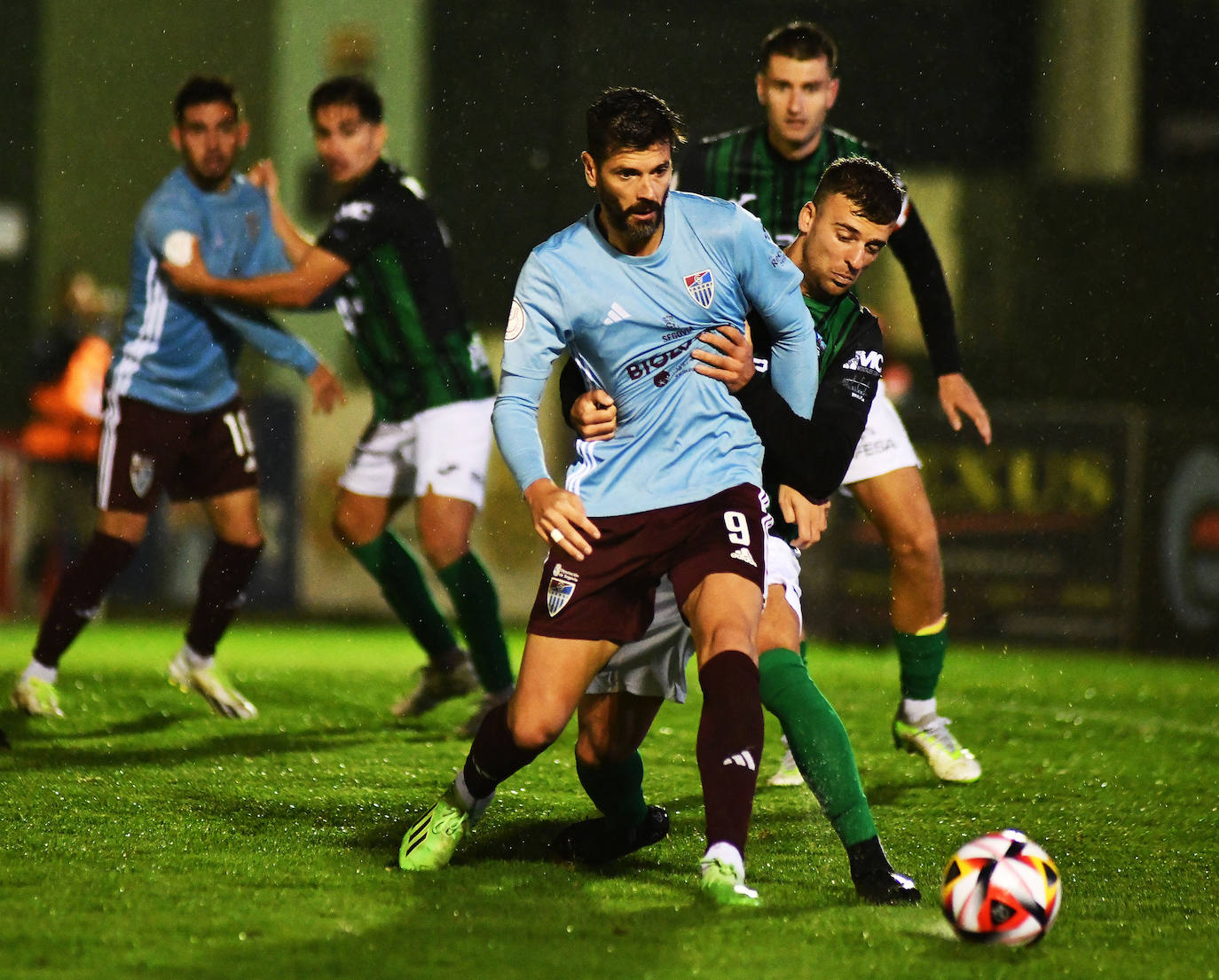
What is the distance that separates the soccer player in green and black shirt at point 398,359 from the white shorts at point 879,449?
4.97 feet

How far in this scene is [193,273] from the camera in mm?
6051

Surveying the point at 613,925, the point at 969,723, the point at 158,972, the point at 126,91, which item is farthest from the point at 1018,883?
the point at 126,91

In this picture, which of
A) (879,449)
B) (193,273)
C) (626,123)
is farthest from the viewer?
(193,273)

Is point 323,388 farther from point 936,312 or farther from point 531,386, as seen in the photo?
point 531,386

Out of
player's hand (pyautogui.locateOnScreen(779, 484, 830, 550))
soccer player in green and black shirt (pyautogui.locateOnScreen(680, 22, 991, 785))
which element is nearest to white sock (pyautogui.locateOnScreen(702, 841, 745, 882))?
player's hand (pyautogui.locateOnScreen(779, 484, 830, 550))

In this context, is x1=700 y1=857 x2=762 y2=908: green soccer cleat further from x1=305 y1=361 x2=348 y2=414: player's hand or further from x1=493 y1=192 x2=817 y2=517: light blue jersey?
x1=305 y1=361 x2=348 y2=414: player's hand

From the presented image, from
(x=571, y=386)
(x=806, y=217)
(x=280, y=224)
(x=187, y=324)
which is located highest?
(x=806, y=217)

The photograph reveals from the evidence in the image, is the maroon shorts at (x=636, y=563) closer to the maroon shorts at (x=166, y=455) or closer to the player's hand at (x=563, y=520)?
the player's hand at (x=563, y=520)

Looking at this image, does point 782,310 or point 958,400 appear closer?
point 782,310

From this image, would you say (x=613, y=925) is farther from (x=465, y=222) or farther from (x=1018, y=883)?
(x=465, y=222)

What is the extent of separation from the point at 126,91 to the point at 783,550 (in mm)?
13464

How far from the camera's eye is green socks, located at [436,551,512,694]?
5.93m

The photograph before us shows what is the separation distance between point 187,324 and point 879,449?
2.64m

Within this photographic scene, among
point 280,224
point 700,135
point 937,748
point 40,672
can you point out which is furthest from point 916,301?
point 700,135
